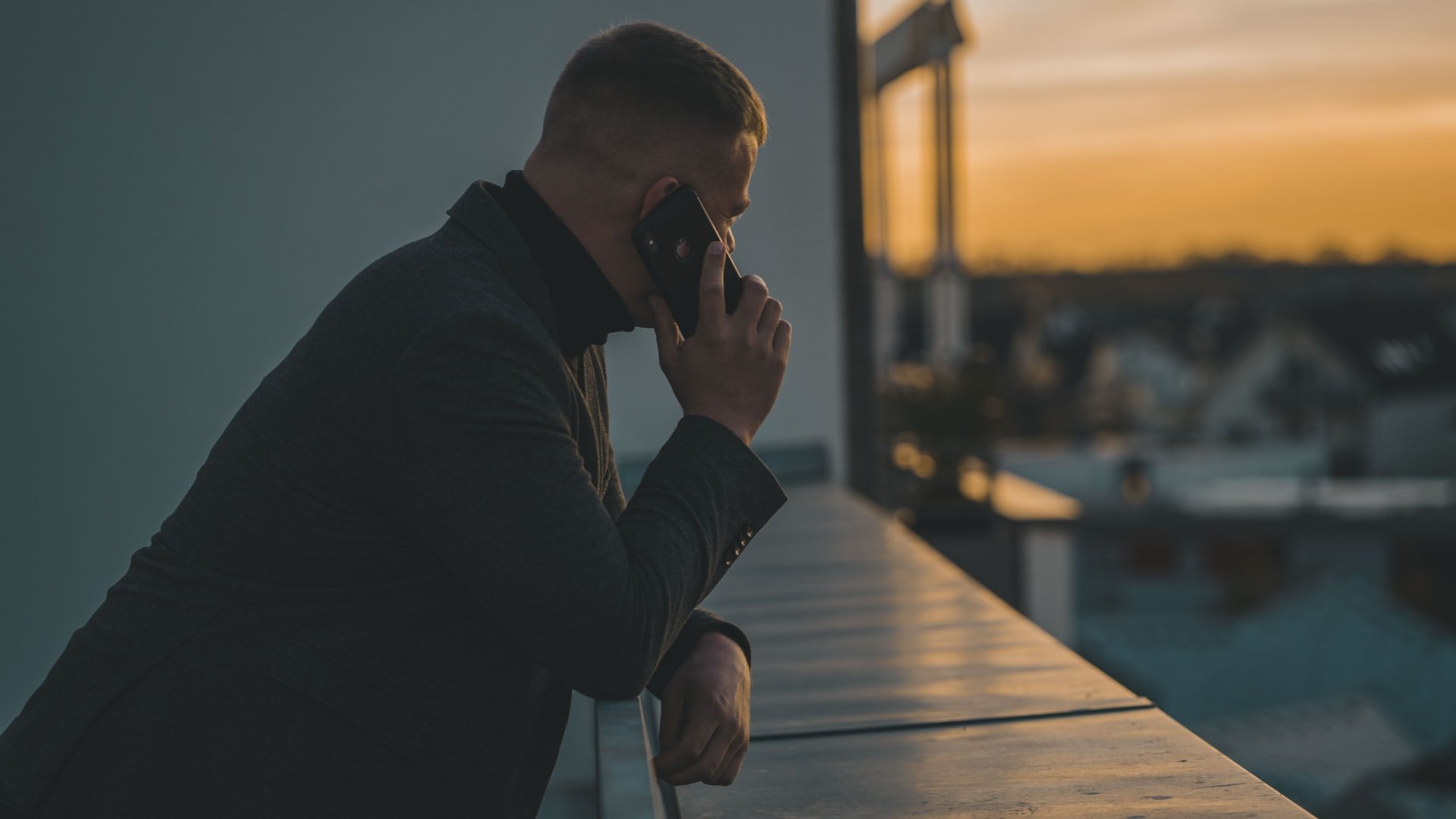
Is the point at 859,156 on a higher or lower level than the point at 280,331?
higher

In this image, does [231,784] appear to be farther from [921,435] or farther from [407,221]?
[921,435]

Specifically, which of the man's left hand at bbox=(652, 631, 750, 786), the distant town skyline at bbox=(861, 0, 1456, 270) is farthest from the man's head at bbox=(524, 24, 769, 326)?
the distant town skyline at bbox=(861, 0, 1456, 270)

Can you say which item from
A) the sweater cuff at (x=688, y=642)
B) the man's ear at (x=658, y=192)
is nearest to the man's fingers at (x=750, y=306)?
the man's ear at (x=658, y=192)

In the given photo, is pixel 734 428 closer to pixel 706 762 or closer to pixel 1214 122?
pixel 706 762

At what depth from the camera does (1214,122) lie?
42.5 m

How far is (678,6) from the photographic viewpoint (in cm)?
456

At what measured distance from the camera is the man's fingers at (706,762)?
1.09 m

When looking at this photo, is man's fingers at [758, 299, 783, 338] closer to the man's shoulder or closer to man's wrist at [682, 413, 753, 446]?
man's wrist at [682, 413, 753, 446]

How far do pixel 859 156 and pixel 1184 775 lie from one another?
13.5 feet

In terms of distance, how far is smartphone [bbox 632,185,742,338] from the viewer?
1017 millimetres

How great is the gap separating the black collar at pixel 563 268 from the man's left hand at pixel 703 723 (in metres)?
0.34

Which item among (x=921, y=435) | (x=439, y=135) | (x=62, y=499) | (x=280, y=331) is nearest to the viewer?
(x=62, y=499)

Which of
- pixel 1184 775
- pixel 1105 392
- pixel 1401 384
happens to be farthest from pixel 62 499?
pixel 1401 384

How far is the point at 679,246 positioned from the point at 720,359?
0.11m
